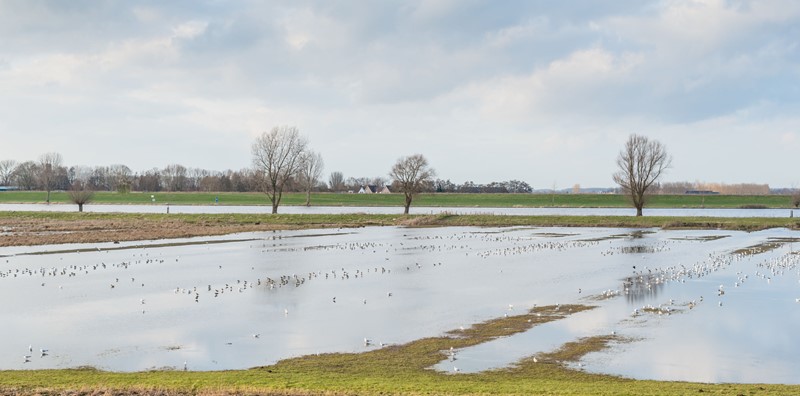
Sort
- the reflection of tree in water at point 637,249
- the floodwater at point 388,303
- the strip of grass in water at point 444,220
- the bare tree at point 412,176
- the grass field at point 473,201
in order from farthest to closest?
the grass field at point 473,201 → the bare tree at point 412,176 → the strip of grass in water at point 444,220 → the reflection of tree in water at point 637,249 → the floodwater at point 388,303

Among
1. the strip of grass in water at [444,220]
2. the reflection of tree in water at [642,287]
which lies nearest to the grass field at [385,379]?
the reflection of tree in water at [642,287]

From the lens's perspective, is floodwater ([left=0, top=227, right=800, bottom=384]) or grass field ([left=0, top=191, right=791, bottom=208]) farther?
grass field ([left=0, top=191, right=791, bottom=208])

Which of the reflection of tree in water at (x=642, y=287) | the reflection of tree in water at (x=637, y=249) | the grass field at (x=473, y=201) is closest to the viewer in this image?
the reflection of tree in water at (x=642, y=287)

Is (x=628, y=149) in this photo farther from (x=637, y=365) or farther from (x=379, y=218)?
(x=637, y=365)

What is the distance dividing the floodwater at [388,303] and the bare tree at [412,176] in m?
44.4

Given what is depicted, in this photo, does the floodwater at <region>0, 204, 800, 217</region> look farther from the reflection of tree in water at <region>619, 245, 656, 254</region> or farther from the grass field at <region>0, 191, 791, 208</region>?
the reflection of tree in water at <region>619, 245, 656, 254</region>

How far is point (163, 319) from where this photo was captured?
2233cm

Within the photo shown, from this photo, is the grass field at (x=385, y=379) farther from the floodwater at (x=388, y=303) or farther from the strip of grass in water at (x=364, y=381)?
the floodwater at (x=388, y=303)

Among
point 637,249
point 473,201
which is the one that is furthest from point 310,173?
point 637,249

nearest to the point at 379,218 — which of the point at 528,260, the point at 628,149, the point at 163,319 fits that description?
the point at 628,149

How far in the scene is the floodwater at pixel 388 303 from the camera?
17.5m

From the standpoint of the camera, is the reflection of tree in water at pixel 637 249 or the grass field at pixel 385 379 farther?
the reflection of tree in water at pixel 637 249

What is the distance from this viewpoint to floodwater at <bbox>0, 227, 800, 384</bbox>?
57.6ft

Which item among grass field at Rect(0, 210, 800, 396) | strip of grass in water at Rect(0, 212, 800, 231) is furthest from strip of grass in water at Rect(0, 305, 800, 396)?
strip of grass in water at Rect(0, 212, 800, 231)
